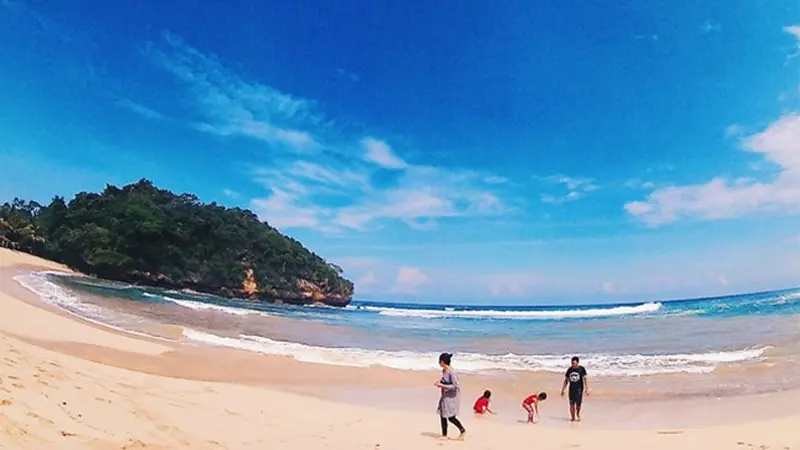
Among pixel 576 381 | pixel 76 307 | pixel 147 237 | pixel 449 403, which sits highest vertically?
pixel 147 237

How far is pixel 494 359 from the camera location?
640 inches

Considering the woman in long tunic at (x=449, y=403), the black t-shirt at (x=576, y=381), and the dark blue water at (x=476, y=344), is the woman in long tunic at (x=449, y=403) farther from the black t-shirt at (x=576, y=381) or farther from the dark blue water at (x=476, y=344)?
the dark blue water at (x=476, y=344)

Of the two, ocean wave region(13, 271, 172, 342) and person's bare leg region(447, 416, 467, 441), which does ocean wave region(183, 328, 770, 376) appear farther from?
person's bare leg region(447, 416, 467, 441)

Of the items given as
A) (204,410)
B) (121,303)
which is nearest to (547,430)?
(204,410)

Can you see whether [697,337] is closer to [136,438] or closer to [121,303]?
[136,438]

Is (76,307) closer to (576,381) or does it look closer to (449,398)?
(449,398)

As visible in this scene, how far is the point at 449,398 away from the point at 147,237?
48.9m

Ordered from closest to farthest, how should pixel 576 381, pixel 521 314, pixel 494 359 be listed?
pixel 576 381
pixel 494 359
pixel 521 314

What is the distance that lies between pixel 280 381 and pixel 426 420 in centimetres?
403

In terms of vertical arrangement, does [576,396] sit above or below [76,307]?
below

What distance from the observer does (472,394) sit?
11242mm

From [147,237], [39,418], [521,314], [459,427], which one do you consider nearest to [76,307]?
Answer: [39,418]

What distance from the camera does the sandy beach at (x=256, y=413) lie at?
5910mm

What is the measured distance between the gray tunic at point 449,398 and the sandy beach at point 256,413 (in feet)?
1.42
